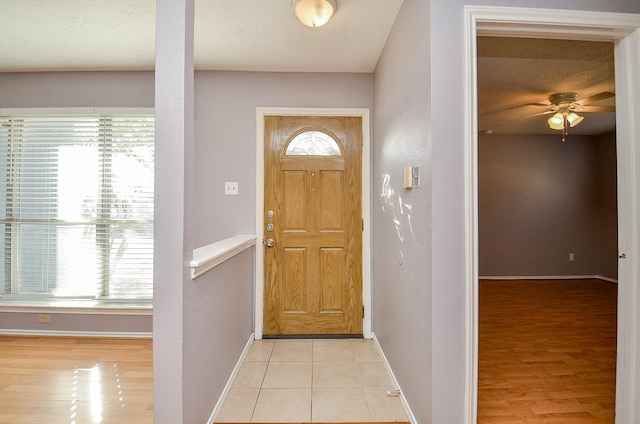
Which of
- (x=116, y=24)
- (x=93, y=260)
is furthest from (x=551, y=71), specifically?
(x=93, y=260)

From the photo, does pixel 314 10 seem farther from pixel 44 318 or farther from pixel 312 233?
pixel 44 318

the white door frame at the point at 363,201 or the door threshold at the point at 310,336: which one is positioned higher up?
the white door frame at the point at 363,201

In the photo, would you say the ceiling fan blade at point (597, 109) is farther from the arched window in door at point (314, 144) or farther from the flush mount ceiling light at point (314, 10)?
the flush mount ceiling light at point (314, 10)

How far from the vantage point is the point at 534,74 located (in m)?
2.98

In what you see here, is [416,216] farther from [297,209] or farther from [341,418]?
[297,209]

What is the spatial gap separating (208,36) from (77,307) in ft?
8.67

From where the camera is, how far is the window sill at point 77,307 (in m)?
2.88

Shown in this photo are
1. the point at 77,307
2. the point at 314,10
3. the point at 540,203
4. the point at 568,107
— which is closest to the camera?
the point at 314,10

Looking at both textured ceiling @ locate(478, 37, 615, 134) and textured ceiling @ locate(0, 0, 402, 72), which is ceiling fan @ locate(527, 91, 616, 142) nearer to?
textured ceiling @ locate(478, 37, 615, 134)

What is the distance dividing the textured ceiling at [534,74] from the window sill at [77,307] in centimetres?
364

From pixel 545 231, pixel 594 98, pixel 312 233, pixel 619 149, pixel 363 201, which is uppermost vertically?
pixel 594 98

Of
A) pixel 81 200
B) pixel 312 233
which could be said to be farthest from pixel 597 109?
pixel 81 200

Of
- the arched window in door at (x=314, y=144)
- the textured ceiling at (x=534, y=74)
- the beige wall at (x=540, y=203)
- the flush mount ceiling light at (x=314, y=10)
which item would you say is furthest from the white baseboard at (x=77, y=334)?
the beige wall at (x=540, y=203)

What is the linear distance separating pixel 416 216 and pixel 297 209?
4.77 feet
